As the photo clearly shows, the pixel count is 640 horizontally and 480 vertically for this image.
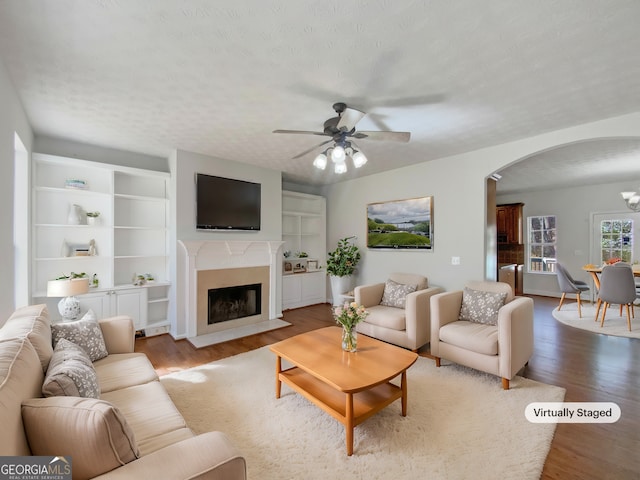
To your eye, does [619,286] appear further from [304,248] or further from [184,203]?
[184,203]

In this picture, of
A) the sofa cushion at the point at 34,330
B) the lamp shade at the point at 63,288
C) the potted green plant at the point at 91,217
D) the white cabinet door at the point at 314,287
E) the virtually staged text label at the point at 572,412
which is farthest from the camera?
the white cabinet door at the point at 314,287

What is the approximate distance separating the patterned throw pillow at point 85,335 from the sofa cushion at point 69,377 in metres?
0.48

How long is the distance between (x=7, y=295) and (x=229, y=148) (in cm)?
265

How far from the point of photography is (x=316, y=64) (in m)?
2.01

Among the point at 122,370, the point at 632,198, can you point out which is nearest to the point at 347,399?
the point at 122,370

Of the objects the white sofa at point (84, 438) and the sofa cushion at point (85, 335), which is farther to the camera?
the sofa cushion at point (85, 335)

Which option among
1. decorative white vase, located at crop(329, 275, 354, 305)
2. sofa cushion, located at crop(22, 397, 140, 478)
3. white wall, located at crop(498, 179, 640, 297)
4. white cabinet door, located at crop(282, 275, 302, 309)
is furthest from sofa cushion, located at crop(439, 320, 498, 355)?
white wall, located at crop(498, 179, 640, 297)

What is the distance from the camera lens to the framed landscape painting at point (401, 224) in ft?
14.6

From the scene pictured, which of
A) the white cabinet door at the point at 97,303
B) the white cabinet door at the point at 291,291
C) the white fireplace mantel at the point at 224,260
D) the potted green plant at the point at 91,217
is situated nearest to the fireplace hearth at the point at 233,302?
the white fireplace mantel at the point at 224,260

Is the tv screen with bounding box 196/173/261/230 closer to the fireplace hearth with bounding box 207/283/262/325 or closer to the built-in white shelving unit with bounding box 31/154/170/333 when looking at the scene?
the built-in white shelving unit with bounding box 31/154/170/333

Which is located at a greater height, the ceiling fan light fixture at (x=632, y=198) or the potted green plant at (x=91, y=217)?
the ceiling fan light fixture at (x=632, y=198)

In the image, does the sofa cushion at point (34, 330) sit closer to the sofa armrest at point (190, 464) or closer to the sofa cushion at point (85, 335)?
the sofa cushion at point (85, 335)

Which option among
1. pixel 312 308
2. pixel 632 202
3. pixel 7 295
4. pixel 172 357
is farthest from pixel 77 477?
pixel 632 202

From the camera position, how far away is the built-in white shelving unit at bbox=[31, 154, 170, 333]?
3.54 metres
